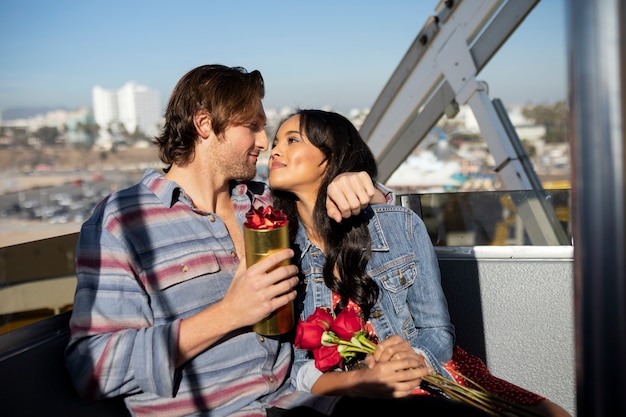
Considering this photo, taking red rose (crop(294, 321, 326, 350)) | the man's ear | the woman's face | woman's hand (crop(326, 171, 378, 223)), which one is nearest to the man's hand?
woman's hand (crop(326, 171, 378, 223))

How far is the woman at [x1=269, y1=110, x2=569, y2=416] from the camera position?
2.19m

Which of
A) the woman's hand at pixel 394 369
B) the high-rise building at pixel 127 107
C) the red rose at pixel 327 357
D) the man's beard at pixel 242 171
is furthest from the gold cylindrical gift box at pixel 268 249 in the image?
the high-rise building at pixel 127 107

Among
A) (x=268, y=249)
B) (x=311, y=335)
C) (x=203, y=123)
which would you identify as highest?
(x=203, y=123)

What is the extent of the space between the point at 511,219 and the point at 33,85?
353ft

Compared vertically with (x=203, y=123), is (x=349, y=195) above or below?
below

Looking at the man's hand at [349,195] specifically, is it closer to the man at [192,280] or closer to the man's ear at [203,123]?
the man at [192,280]

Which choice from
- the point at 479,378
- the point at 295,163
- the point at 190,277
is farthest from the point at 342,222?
the point at 479,378

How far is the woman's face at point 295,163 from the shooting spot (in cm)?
228

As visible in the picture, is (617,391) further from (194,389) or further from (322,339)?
(194,389)

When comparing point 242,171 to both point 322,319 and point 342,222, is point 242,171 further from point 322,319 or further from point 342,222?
point 322,319

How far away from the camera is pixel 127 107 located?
93.8 meters

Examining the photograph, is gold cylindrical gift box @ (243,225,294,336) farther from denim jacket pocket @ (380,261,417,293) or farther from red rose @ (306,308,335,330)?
denim jacket pocket @ (380,261,417,293)

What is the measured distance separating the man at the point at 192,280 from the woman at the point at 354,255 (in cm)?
13

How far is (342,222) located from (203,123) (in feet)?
2.07
